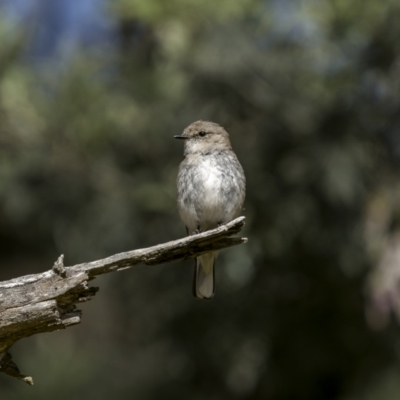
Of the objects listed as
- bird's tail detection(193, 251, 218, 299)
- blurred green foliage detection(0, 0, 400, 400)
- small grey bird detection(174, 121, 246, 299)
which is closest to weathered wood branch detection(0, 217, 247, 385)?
small grey bird detection(174, 121, 246, 299)

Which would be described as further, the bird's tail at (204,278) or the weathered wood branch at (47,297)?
the bird's tail at (204,278)

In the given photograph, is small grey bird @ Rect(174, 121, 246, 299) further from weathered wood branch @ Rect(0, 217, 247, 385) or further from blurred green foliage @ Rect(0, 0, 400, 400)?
weathered wood branch @ Rect(0, 217, 247, 385)

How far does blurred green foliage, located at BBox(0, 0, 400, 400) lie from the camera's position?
20.7 feet

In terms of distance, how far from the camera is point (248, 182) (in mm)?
6332

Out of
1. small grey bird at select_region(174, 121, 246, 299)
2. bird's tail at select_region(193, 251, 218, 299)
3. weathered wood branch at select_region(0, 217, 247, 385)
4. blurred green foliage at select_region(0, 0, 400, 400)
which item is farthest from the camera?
blurred green foliage at select_region(0, 0, 400, 400)

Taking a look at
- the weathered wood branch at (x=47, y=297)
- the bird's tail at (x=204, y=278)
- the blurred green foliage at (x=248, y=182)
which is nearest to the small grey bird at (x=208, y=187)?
the bird's tail at (x=204, y=278)

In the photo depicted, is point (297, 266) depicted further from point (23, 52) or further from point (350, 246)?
point (23, 52)

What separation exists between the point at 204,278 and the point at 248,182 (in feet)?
3.72

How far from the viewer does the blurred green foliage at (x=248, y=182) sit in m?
6.32

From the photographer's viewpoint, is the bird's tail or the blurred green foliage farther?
the blurred green foliage

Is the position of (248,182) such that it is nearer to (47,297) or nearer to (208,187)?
(208,187)

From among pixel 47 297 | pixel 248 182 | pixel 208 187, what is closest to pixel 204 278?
pixel 208 187

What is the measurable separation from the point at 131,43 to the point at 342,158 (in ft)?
10.8

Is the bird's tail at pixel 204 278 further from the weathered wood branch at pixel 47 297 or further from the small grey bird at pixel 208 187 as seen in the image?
the weathered wood branch at pixel 47 297
